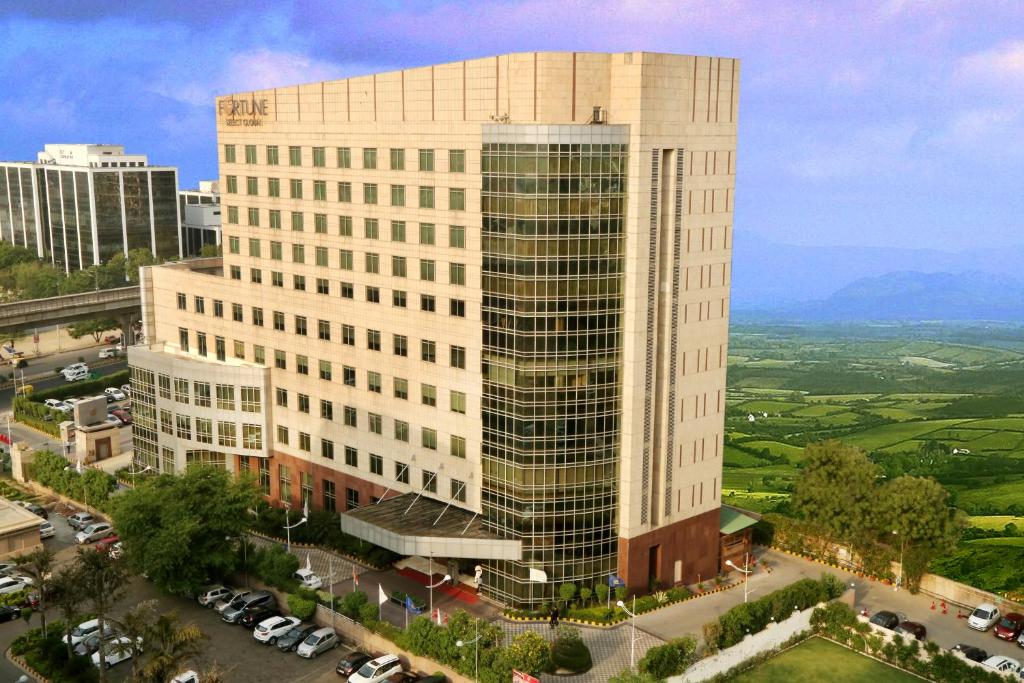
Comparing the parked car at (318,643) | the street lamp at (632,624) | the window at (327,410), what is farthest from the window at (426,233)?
the street lamp at (632,624)

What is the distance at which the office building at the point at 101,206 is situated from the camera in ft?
607

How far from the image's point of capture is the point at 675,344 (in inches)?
2425

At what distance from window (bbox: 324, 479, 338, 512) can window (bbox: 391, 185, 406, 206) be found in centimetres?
2236

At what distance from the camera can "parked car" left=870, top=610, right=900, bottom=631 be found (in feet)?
201

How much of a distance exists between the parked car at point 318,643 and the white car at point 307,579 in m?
6.00

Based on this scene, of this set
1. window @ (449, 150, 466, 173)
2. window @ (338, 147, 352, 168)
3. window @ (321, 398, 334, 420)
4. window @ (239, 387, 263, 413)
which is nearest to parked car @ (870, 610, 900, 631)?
window @ (449, 150, 466, 173)

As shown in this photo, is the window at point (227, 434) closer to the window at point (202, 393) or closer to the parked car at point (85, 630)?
the window at point (202, 393)

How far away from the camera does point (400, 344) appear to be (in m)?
66.8

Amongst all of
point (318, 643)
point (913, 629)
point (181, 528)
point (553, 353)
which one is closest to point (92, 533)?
point (181, 528)

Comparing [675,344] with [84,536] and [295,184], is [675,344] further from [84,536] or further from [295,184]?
[84,536]

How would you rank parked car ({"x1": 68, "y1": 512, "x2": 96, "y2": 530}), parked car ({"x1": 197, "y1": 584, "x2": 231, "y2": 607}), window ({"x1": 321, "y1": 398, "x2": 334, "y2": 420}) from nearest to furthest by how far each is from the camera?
parked car ({"x1": 197, "y1": 584, "x2": 231, "y2": 607}) → window ({"x1": 321, "y1": 398, "x2": 334, "y2": 420}) → parked car ({"x1": 68, "y1": 512, "x2": 96, "y2": 530})

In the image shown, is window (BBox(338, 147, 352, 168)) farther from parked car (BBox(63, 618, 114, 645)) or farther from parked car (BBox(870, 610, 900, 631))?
parked car (BBox(870, 610, 900, 631))

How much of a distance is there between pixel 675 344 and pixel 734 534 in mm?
15955

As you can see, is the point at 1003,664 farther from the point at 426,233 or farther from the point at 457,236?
the point at 426,233
